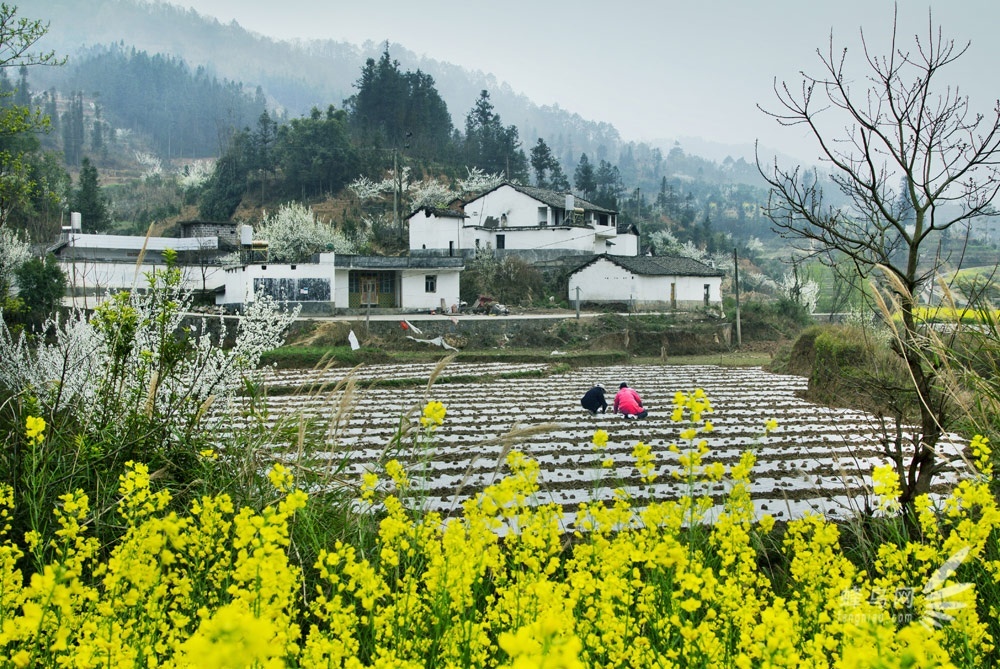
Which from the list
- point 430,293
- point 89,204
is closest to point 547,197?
point 430,293

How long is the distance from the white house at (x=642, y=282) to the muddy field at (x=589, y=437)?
62.3 feet

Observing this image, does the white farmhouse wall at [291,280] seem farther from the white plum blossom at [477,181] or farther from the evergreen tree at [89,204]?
the white plum blossom at [477,181]

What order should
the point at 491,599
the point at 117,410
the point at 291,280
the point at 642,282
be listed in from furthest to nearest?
the point at 642,282
the point at 291,280
the point at 117,410
the point at 491,599

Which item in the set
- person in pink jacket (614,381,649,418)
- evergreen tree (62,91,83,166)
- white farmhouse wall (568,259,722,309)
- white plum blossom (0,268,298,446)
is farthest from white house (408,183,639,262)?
evergreen tree (62,91,83,166)

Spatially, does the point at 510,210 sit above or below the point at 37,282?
above

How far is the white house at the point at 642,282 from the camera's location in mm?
40594

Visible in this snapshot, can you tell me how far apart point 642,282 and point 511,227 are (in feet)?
34.0

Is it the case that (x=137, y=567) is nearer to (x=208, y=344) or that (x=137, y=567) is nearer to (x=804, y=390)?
(x=208, y=344)

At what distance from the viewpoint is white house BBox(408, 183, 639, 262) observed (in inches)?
1779

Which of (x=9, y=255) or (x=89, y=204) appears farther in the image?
(x=89, y=204)

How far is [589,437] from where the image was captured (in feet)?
37.8

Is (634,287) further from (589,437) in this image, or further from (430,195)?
(589,437)

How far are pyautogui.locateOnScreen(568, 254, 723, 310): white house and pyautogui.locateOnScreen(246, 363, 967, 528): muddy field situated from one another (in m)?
19.0

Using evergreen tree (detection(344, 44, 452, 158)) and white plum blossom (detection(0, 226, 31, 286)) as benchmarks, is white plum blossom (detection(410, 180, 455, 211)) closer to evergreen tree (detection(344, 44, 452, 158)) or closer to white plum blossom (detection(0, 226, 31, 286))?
evergreen tree (detection(344, 44, 452, 158))
